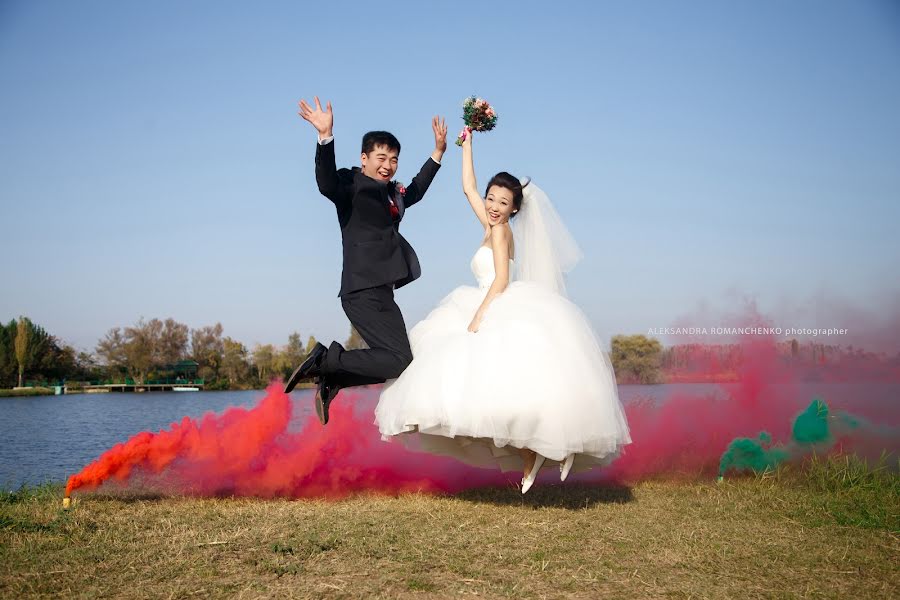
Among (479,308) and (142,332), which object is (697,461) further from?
(142,332)

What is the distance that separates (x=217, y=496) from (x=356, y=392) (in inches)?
79.6

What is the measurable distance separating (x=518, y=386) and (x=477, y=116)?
345 centimetres

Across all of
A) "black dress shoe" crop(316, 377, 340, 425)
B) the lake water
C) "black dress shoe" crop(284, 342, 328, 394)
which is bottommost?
the lake water

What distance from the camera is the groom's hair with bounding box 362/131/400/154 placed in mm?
7141

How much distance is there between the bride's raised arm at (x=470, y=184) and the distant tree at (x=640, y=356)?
6.27 metres

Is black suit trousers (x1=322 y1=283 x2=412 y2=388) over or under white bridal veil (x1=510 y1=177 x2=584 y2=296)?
under

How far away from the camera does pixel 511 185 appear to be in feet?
24.1

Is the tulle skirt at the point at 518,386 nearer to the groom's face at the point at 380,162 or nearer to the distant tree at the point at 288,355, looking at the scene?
the groom's face at the point at 380,162

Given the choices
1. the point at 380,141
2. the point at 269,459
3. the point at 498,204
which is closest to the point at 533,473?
the point at 498,204

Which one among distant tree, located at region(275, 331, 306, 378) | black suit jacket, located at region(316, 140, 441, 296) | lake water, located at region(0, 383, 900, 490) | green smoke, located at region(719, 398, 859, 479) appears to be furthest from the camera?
distant tree, located at region(275, 331, 306, 378)

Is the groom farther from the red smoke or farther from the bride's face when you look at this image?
the red smoke

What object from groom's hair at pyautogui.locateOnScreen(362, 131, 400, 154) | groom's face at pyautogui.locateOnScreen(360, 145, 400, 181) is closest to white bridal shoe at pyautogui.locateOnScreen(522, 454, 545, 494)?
groom's face at pyautogui.locateOnScreen(360, 145, 400, 181)

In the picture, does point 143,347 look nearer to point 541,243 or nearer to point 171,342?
point 171,342

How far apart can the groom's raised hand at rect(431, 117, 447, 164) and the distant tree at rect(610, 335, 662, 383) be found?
652cm
